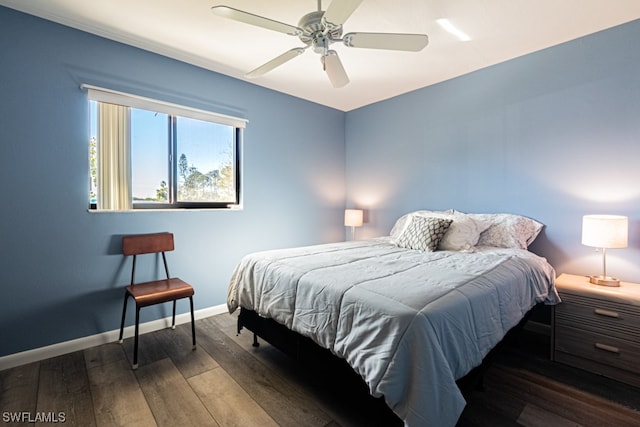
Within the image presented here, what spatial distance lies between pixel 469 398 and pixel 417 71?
2927mm

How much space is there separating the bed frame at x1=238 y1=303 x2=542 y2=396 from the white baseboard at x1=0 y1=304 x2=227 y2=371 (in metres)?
0.88

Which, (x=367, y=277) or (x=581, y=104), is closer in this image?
(x=367, y=277)

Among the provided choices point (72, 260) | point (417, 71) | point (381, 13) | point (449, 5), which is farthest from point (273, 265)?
point (417, 71)

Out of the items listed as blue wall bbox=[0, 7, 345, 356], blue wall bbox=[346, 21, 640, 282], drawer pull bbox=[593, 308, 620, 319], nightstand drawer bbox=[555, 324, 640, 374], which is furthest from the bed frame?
blue wall bbox=[346, 21, 640, 282]

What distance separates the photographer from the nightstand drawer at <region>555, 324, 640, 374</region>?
1884 mm

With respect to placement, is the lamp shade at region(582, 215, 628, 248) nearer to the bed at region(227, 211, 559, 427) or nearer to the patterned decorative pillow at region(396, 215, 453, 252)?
the bed at region(227, 211, 559, 427)

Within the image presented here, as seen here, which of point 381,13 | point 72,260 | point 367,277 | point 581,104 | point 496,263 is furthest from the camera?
point 581,104

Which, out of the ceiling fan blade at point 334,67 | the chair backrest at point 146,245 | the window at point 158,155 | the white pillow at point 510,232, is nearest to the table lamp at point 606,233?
the white pillow at point 510,232

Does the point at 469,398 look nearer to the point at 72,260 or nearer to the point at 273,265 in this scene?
the point at 273,265

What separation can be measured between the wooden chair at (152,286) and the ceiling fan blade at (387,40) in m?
2.15

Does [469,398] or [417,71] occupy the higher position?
[417,71]

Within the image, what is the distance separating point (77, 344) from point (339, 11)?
9.75 feet

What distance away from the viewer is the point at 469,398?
1.75 m

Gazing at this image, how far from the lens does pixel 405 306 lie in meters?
1.28
